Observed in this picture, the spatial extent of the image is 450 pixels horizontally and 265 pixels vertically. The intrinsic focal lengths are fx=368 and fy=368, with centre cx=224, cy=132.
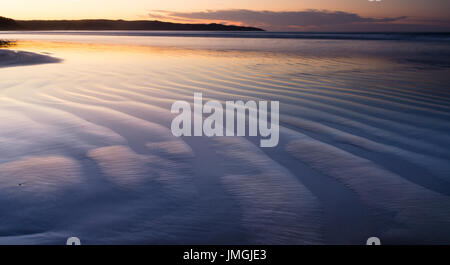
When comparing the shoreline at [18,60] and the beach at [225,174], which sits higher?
the shoreline at [18,60]

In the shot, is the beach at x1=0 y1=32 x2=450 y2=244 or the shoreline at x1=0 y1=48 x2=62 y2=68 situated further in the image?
the shoreline at x1=0 y1=48 x2=62 y2=68

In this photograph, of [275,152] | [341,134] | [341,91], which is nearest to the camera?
[275,152]

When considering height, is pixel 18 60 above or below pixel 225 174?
above

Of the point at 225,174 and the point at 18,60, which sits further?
the point at 18,60

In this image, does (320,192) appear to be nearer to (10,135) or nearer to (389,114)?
(389,114)

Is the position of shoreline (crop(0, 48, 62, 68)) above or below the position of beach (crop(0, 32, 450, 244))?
above

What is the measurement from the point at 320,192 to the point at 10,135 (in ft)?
8.76

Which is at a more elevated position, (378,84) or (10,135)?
(378,84)

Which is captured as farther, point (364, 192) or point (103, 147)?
point (103, 147)

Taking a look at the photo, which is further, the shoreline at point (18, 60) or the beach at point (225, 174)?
the shoreline at point (18, 60)

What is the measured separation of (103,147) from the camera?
2.92 metres

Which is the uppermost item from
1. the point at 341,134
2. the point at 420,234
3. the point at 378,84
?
the point at 378,84
